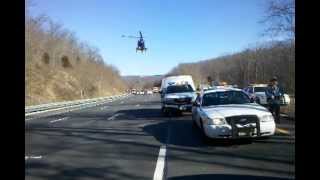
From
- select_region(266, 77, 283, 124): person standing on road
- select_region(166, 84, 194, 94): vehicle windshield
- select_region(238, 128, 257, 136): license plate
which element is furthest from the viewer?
select_region(166, 84, 194, 94): vehicle windshield

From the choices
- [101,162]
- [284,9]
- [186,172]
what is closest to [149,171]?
[186,172]

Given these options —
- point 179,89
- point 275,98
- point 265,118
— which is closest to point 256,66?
point 179,89

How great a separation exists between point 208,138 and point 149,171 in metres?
5.29

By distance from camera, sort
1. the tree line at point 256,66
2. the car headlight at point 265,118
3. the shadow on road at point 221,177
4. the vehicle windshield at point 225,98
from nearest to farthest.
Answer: the shadow on road at point 221,177 < the car headlight at point 265,118 < the vehicle windshield at point 225,98 < the tree line at point 256,66

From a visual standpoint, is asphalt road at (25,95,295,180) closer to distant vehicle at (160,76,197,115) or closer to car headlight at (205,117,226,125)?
car headlight at (205,117,226,125)

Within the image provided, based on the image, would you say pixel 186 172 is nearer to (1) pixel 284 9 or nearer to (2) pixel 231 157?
(2) pixel 231 157

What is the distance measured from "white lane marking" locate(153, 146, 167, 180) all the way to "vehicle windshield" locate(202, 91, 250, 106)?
3.41 metres

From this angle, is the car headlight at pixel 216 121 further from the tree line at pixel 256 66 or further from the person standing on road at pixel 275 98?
the tree line at pixel 256 66

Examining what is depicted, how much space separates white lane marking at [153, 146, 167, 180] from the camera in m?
8.96

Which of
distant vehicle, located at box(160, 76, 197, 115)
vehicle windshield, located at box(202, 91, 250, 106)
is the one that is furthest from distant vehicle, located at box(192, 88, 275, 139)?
distant vehicle, located at box(160, 76, 197, 115)

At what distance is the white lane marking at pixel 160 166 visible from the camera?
29.4 feet

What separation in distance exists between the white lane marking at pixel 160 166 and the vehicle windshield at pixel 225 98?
341 centimetres

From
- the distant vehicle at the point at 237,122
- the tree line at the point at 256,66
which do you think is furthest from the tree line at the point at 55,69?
the distant vehicle at the point at 237,122
